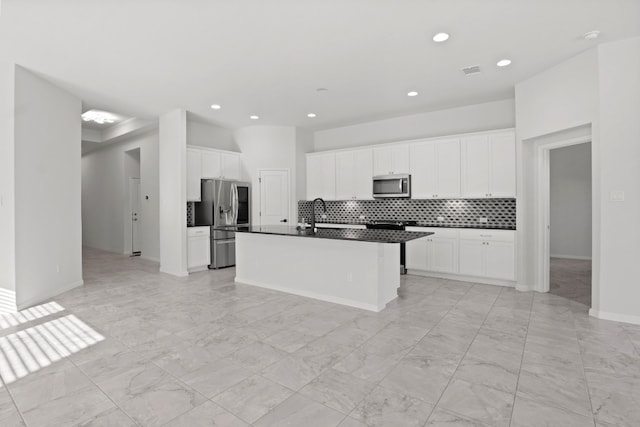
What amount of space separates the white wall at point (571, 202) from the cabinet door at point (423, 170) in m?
3.74

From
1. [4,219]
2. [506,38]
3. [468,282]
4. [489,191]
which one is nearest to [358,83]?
[506,38]

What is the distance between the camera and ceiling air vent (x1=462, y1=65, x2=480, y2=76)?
4090 mm

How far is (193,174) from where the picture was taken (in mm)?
6316

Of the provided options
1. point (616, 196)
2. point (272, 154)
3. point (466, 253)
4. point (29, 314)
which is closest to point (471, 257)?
point (466, 253)

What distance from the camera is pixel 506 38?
11.1 feet

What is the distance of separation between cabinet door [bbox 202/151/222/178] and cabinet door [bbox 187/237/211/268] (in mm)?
1297

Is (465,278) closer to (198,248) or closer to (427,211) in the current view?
(427,211)

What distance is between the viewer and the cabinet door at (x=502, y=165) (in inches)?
197

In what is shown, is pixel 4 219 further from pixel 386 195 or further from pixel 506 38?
pixel 506 38

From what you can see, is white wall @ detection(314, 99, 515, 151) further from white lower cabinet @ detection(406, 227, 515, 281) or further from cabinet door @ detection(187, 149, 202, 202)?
cabinet door @ detection(187, 149, 202, 202)

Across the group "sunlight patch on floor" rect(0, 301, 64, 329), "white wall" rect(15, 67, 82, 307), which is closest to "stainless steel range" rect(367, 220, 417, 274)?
"sunlight patch on floor" rect(0, 301, 64, 329)

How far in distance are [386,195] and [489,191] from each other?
1.75 meters

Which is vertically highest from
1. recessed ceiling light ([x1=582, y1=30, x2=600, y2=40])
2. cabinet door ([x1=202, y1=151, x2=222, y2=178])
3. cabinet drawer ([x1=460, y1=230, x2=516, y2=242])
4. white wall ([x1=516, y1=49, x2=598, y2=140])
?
recessed ceiling light ([x1=582, y1=30, x2=600, y2=40])

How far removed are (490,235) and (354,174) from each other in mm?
2763
